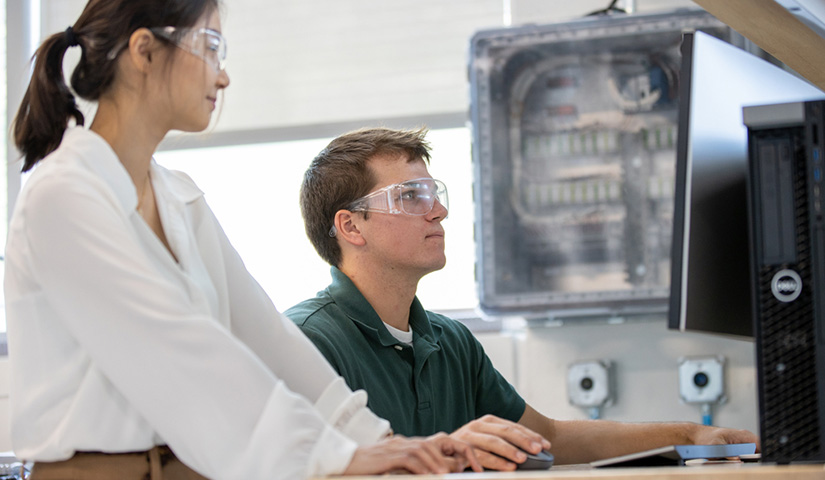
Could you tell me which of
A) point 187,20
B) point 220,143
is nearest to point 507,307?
point 220,143

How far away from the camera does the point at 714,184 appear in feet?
3.74

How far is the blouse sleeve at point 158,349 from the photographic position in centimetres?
90

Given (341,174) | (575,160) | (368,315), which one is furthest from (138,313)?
(575,160)

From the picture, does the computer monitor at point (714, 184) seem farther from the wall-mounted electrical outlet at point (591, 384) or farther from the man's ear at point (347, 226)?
the wall-mounted electrical outlet at point (591, 384)

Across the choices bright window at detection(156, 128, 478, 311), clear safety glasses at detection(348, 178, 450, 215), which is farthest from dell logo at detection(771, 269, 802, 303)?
bright window at detection(156, 128, 478, 311)

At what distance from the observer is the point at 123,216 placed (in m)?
1.03

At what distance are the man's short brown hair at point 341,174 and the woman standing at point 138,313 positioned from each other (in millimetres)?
743

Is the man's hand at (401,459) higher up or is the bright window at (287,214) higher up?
the bright window at (287,214)

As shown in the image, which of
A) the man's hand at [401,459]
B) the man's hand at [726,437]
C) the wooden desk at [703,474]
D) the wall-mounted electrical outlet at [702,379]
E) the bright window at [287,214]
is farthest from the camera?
the bright window at [287,214]

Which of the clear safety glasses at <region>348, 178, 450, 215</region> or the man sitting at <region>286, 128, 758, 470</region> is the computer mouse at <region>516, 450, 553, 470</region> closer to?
the man sitting at <region>286, 128, 758, 470</region>

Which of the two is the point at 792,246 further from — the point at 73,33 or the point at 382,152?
the point at 382,152

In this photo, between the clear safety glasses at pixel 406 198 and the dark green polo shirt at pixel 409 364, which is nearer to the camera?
the dark green polo shirt at pixel 409 364

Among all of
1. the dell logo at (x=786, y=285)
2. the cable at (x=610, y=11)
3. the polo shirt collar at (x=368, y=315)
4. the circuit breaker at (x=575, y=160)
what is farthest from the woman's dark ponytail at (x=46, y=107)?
the cable at (x=610, y=11)

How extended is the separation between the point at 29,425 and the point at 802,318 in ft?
2.97
